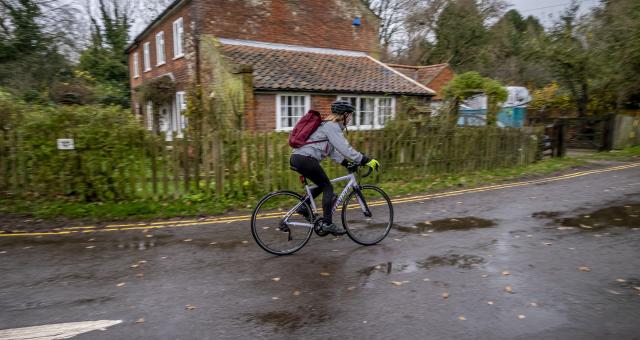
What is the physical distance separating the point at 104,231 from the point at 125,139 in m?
2.08

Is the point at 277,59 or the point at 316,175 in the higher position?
the point at 277,59

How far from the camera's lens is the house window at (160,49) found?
70.0 feet

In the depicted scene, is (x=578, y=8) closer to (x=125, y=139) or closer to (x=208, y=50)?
(x=208, y=50)

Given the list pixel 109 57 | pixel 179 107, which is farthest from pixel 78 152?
pixel 109 57

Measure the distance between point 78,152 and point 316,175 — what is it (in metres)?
5.20

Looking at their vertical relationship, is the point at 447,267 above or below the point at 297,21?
below

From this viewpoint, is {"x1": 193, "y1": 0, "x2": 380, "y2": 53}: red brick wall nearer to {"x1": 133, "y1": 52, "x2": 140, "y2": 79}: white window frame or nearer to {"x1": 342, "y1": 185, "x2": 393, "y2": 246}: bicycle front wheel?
{"x1": 133, "y1": 52, "x2": 140, "y2": 79}: white window frame

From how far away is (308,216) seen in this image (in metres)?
5.66

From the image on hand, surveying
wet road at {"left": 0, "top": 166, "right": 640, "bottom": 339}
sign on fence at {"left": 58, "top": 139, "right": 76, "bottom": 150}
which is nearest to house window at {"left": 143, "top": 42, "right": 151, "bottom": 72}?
sign on fence at {"left": 58, "top": 139, "right": 76, "bottom": 150}

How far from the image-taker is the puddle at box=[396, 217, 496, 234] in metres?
6.65

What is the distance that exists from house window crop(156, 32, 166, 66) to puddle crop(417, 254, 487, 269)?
19564 millimetres

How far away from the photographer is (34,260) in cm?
536

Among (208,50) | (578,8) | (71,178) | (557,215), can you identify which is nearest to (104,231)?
(71,178)

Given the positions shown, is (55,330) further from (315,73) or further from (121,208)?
(315,73)
